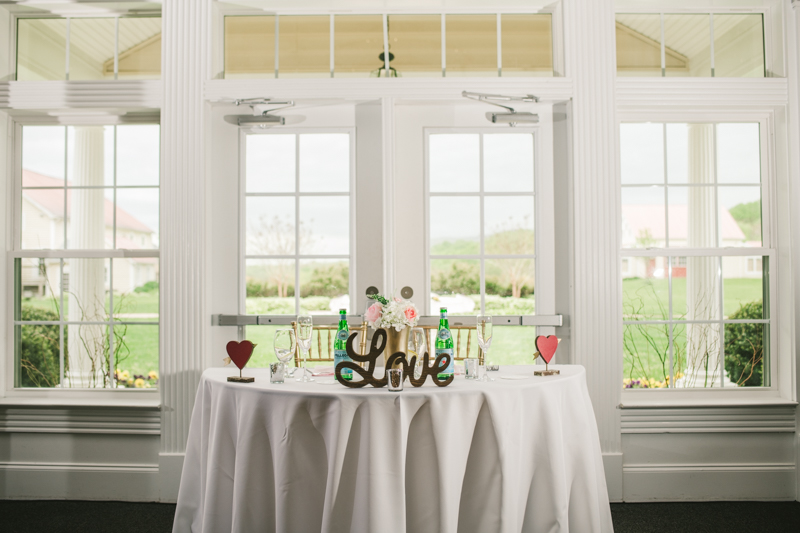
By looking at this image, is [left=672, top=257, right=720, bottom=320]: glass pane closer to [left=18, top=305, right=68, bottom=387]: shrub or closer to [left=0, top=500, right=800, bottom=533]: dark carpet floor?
[left=0, top=500, right=800, bottom=533]: dark carpet floor

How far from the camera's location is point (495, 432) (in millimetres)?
1824

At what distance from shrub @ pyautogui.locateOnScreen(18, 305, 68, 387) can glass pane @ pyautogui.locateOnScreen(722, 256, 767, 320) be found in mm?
3947

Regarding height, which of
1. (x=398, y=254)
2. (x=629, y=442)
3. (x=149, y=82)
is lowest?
(x=629, y=442)

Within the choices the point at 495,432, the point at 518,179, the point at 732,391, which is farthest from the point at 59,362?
the point at 732,391

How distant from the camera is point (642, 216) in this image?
3.17 metres

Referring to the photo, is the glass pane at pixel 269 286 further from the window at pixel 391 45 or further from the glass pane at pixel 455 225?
the window at pixel 391 45

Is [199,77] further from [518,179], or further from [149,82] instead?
[518,179]

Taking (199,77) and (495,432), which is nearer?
(495,432)

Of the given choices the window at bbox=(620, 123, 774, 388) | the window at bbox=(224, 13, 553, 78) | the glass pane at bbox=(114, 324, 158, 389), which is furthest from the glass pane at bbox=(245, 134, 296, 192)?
the window at bbox=(620, 123, 774, 388)

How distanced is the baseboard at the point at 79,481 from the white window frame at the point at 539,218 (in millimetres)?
1852

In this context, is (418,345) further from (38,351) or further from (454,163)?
(38,351)

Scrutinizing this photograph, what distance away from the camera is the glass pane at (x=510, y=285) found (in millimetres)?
3158

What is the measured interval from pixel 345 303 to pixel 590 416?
1.54 metres

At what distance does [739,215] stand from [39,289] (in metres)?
4.16
